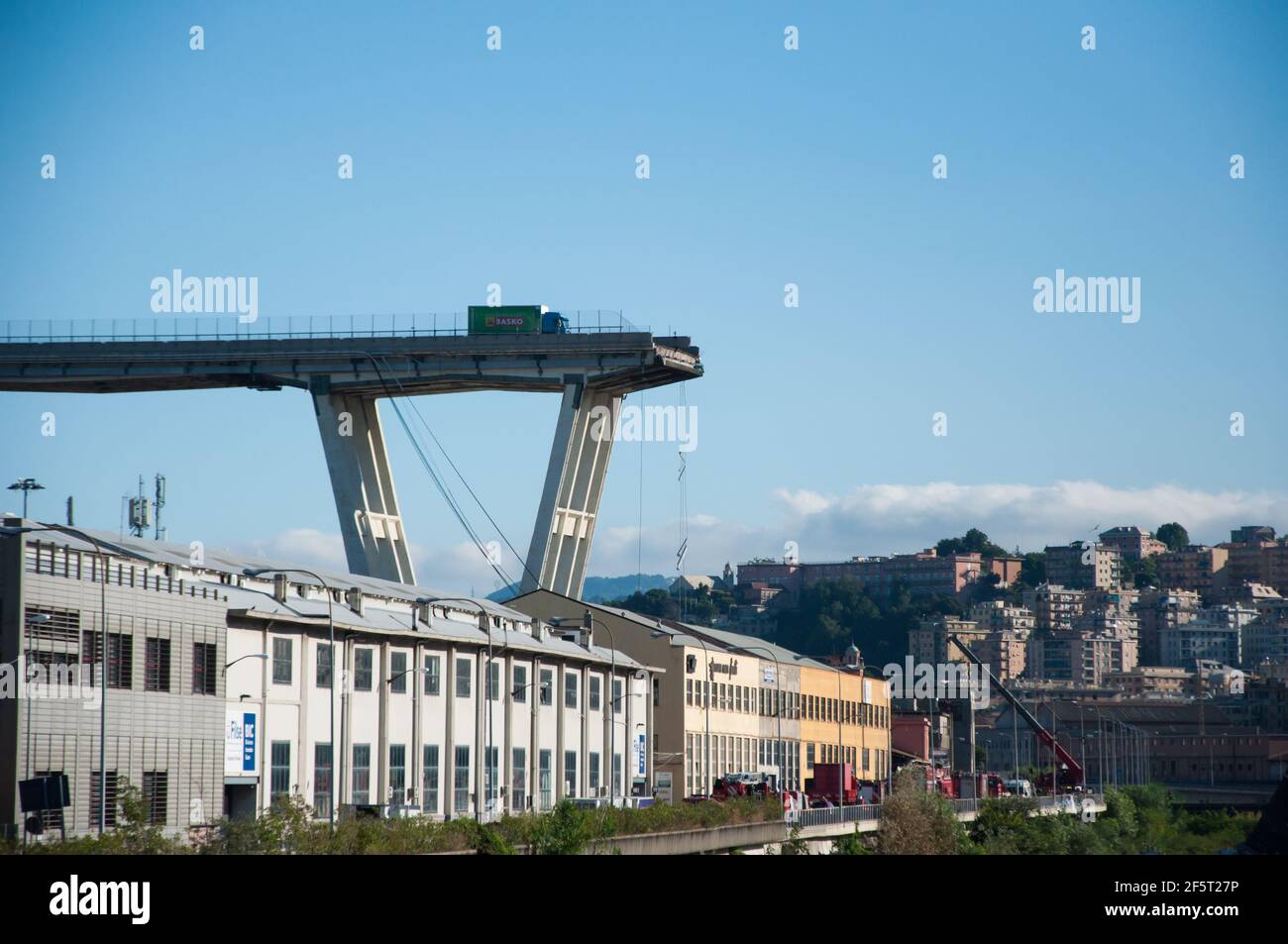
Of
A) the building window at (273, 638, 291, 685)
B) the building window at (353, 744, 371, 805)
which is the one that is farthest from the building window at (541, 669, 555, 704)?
the building window at (273, 638, 291, 685)

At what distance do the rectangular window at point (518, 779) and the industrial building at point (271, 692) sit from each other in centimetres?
9

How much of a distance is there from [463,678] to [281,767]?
48.2 ft

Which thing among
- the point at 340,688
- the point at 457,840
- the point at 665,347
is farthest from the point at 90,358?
the point at 457,840

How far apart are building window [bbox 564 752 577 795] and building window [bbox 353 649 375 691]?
1845 centimetres

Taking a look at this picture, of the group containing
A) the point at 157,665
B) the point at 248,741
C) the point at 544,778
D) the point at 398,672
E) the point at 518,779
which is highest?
the point at 157,665

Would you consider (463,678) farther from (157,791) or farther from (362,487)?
(362,487)

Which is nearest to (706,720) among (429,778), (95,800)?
(429,778)

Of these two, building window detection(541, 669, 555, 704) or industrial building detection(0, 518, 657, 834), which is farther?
building window detection(541, 669, 555, 704)

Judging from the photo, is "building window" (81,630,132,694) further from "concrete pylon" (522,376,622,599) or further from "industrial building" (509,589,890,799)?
"concrete pylon" (522,376,622,599)

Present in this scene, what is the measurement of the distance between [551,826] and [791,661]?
7753 cm

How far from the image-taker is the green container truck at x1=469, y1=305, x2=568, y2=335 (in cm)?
12238

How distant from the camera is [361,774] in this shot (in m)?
66.7
